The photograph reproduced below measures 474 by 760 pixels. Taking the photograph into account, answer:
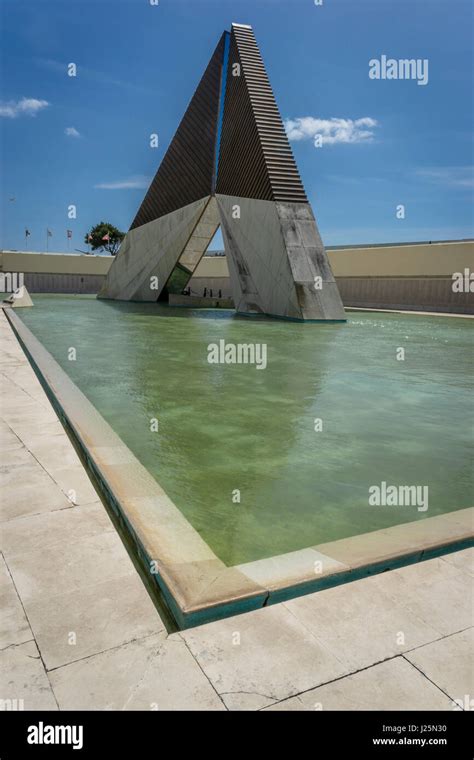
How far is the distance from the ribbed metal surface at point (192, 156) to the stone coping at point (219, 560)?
20767mm

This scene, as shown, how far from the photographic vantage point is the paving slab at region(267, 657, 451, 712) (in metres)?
1.68

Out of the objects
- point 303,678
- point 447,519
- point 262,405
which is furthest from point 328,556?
point 262,405

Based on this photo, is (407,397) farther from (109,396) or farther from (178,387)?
(109,396)

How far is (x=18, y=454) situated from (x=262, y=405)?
9.07ft

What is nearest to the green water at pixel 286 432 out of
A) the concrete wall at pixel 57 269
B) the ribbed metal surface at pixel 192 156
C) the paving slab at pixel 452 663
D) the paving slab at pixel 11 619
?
the paving slab at pixel 452 663

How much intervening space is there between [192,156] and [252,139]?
5369mm

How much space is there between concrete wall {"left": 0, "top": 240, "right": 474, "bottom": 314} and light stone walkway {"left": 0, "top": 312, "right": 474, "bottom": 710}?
2619 centimetres

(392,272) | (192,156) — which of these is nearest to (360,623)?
(192,156)

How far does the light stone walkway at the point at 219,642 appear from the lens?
1.71m

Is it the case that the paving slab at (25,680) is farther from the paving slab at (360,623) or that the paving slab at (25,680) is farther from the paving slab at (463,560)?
the paving slab at (463,560)

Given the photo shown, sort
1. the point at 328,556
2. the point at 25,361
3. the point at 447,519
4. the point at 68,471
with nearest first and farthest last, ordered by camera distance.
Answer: the point at 328,556, the point at 447,519, the point at 68,471, the point at 25,361

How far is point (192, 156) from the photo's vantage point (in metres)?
23.6

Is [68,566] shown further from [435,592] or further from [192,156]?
[192,156]

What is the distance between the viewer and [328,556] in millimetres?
2502
